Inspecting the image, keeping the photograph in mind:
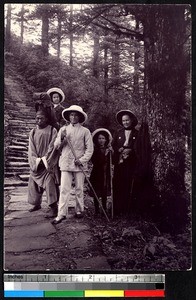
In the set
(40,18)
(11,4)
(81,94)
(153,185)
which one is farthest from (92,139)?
(11,4)

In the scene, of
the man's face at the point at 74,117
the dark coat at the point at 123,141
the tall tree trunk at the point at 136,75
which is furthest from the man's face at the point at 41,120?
the tall tree trunk at the point at 136,75

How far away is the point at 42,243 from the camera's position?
2.05 meters

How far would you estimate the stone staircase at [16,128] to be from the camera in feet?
6.77

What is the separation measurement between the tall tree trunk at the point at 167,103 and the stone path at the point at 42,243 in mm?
421

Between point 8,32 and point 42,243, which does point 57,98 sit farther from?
point 42,243

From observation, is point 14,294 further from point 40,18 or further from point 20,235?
point 40,18

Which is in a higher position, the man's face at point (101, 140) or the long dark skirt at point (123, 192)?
the man's face at point (101, 140)

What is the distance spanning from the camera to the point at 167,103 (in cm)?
208

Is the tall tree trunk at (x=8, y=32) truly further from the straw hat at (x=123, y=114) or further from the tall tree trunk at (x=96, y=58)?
the straw hat at (x=123, y=114)

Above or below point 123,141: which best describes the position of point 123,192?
below

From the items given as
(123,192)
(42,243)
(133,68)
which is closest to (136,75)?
(133,68)

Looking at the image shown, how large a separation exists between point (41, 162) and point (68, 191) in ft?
0.65

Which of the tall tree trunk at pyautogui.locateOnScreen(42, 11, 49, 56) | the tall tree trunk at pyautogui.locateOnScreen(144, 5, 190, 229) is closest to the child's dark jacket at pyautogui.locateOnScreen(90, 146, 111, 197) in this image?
the tall tree trunk at pyautogui.locateOnScreen(144, 5, 190, 229)

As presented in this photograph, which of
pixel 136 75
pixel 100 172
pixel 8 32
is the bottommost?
pixel 100 172
